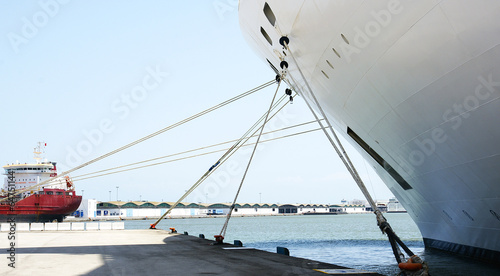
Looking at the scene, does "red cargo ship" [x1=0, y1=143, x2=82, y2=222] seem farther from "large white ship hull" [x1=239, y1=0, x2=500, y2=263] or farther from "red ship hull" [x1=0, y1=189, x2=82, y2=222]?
"large white ship hull" [x1=239, y1=0, x2=500, y2=263]

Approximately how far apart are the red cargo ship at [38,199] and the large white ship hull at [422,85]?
1688 inches

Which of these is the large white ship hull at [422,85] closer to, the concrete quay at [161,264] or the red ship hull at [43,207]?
the concrete quay at [161,264]

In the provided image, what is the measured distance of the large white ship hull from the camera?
254 inches

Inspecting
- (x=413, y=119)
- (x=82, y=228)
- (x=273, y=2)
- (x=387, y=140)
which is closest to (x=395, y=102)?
(x=413, y=119)

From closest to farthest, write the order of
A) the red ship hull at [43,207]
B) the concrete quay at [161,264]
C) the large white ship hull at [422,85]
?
the large white ship hull at [422,85], the concrete quay at [161,264], the red ship hull at [43,207]

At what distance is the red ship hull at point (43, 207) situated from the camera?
A: 161 ft

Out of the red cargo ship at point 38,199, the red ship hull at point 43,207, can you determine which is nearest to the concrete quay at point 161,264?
the red cargo ship at point 38,199

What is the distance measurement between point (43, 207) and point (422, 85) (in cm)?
5280

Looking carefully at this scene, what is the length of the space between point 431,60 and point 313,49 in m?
3.72

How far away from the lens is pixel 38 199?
1993 inches

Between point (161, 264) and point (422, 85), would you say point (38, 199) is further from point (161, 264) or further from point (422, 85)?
point (422, 85)

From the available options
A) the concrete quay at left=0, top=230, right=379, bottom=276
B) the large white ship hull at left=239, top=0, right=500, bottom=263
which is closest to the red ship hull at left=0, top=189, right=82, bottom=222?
the concrete quay at left=0, top=230, right=379, bottom=276

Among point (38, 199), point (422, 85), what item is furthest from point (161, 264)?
point (38, 199)

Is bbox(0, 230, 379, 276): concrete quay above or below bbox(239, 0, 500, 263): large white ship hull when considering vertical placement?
below
